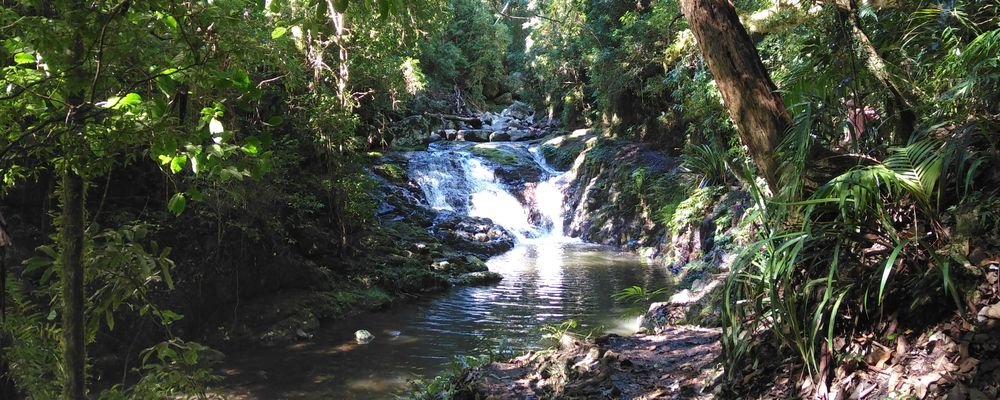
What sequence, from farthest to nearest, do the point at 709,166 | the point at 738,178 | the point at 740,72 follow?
the point at 709,166, the point at 738,178, the point at 740,72

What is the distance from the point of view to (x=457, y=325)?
8.62m

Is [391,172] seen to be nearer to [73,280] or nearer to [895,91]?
[895,91]

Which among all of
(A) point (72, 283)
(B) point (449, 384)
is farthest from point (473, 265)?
(A) point (72, 283)

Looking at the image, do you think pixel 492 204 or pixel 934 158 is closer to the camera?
pixel 934 158

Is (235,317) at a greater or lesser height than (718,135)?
lesser

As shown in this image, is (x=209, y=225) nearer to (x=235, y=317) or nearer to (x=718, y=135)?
(x=235, y=317)

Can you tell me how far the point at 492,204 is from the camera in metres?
18.4

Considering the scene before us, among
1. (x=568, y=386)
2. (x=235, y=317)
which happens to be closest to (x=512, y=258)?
(x=235, y=317)

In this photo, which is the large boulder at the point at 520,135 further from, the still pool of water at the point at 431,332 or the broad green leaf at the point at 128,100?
the broad green leaf at the point at 128,100

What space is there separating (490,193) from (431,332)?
1066 cm

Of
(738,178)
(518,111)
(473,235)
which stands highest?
(518,111)

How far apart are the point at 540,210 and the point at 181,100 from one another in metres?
16.7

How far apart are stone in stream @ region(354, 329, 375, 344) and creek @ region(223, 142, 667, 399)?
11 cm

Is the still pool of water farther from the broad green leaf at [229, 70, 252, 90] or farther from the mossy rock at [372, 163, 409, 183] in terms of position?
the mossy rock at [372, 163, 409, 183]
